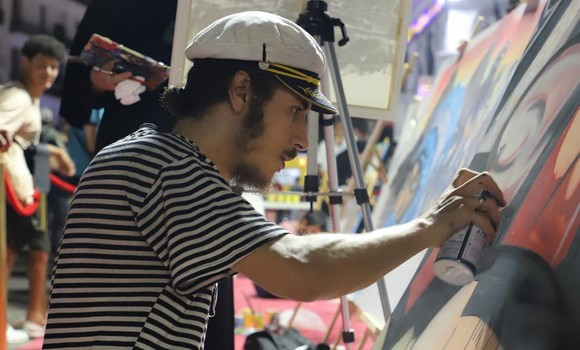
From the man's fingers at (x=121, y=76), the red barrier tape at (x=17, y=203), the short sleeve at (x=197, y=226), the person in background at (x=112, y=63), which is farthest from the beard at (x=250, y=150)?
the red barrier tape at (x=17, y=203)

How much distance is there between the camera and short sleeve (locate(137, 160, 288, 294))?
3.80 feet

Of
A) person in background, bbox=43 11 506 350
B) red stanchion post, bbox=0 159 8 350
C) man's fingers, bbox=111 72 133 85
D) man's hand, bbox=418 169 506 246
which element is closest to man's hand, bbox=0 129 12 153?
red stanchion post, bbox=0 159 8 350

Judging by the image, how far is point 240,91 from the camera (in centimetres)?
133

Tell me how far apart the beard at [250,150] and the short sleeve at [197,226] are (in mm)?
124

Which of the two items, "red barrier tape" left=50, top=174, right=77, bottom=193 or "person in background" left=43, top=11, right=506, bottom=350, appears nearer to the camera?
"person in background" left=43, top=11, right=506, bottom=350

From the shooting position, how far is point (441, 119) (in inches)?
124

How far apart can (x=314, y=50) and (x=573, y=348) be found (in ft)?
1.96

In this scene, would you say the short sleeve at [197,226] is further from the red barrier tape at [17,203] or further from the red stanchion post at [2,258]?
the red barrier tape at [17,203]

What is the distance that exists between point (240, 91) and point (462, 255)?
43 cm

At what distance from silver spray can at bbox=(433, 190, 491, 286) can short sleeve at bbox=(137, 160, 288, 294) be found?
0.28m

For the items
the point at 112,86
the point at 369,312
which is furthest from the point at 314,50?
the point at 369,312

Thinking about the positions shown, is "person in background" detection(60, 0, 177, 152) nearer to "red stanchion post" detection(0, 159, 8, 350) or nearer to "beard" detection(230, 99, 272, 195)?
"red stanchion post" detection(0, 159, 8, 350)

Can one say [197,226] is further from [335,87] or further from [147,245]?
[335,87]

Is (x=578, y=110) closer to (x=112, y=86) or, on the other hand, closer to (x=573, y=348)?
(x=573, y=348)
